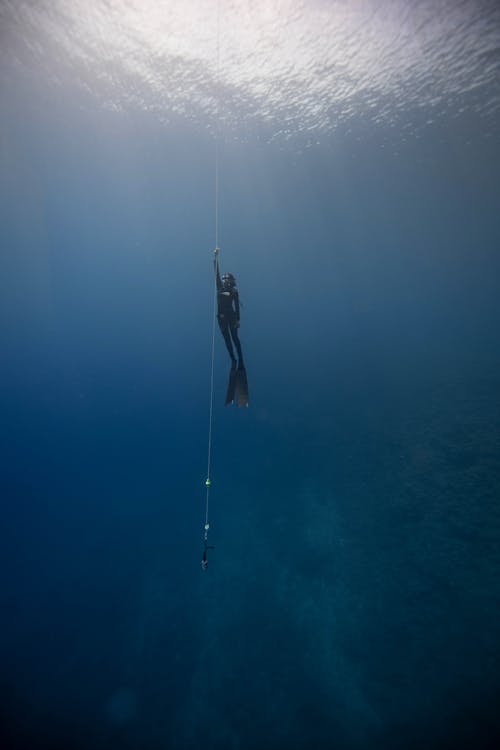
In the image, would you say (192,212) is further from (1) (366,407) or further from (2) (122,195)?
(1) (366,407)

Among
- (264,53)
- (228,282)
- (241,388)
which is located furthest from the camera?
(264,53)

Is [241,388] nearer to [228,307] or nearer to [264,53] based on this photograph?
[228,307]

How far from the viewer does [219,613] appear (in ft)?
36.0

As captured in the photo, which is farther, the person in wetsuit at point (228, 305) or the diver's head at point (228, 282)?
the diver's head at point (228, 282)

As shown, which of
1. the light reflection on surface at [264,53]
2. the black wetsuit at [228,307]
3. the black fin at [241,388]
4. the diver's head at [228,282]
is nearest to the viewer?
the black wetsuit at [228,307]

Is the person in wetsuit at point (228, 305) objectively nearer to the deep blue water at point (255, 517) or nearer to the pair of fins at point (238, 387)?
the pair of fins at point (238, 387)

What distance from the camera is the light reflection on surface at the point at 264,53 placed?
10375mm

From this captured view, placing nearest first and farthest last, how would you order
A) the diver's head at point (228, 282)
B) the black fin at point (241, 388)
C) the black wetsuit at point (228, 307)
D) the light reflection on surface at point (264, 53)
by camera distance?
1. the black wetsuit at point (228, 307)
2. the diver's head at point (228, 282)
3. the black fin at point (241, 388)
4. the light reflection on surface at point (264, 53)

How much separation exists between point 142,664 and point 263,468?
9668 mm

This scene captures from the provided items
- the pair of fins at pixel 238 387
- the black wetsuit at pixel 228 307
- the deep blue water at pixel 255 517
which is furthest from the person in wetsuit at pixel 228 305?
the deep blue water at pixel 255 517

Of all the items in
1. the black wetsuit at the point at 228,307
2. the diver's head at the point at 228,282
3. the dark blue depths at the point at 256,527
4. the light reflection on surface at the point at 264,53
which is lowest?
the dark blue depths at the point at 256,527

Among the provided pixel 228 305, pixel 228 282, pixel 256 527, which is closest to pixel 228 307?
pixel 228 305

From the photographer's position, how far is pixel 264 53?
1242 cm

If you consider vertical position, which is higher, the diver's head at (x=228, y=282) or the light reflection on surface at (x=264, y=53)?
the light reflection on surface at (x=264, y=53)
